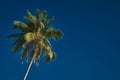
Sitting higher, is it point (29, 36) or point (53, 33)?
point (53, 33)

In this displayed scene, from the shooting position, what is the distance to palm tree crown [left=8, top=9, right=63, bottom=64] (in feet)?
159

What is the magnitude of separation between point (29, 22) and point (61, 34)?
5120 millimetres

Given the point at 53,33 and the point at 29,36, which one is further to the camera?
the point at 53,33

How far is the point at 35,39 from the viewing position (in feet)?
160

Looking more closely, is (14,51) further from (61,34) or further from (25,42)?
(61,34)

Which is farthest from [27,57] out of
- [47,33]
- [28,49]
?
[47,33]

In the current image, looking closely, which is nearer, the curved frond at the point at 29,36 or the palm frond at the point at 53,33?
the curved frond at the point at 29,36

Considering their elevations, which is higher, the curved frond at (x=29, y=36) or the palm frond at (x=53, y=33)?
the palm frond at (x=53, y=33)

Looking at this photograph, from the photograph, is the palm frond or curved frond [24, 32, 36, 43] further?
the palm frond

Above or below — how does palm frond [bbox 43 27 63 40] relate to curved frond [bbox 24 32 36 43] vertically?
above

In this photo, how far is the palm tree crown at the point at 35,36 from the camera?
4847 cm

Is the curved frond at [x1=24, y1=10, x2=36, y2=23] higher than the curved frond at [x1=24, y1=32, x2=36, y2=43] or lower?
higher

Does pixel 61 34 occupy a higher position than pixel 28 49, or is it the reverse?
pixel 61 34

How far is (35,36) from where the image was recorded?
48.6 m
